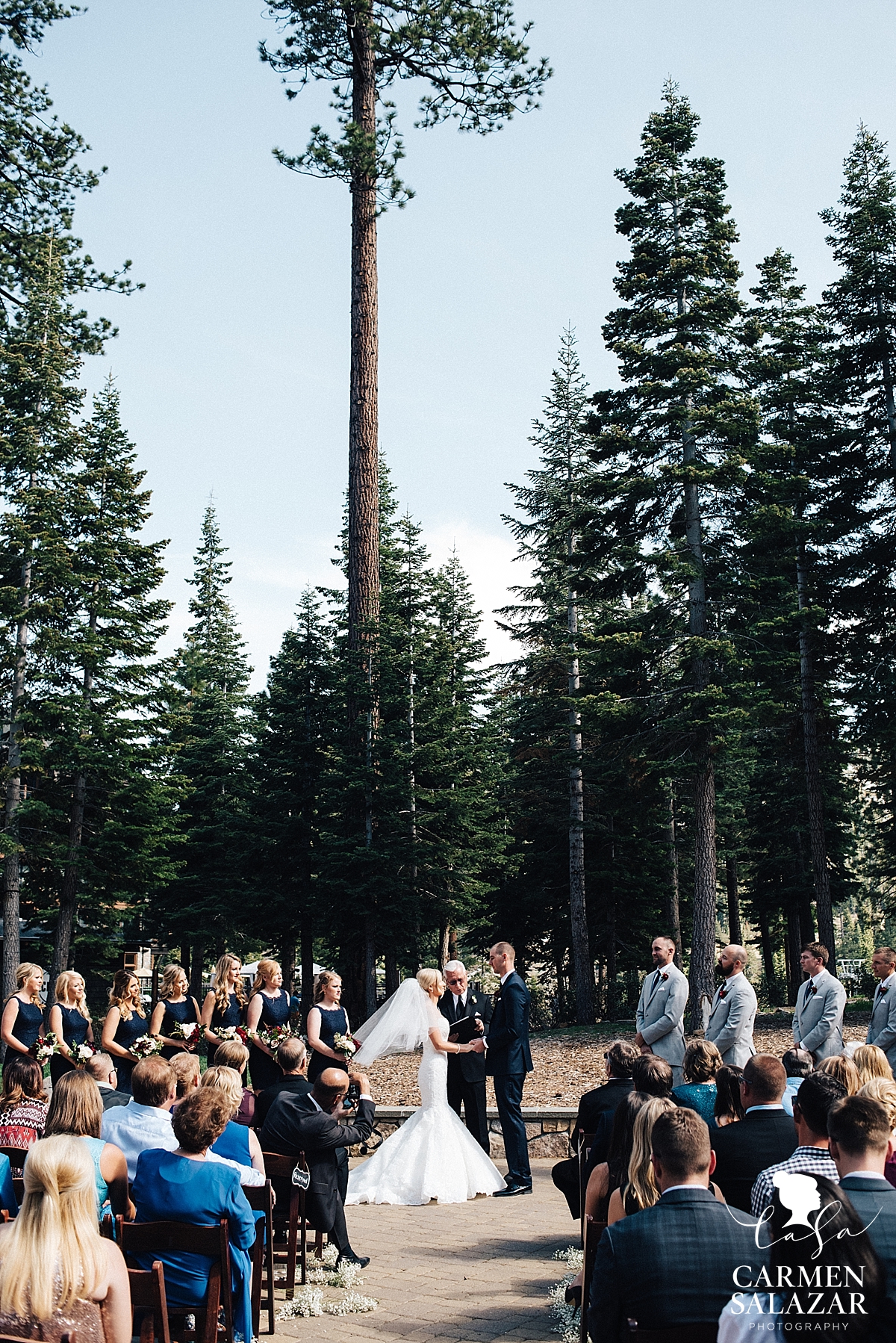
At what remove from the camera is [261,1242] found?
6043 mm

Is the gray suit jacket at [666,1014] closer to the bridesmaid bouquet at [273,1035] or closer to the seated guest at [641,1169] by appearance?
the bridesmaid bouquet at [273,1035]

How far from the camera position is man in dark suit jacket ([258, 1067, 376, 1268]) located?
6836mm

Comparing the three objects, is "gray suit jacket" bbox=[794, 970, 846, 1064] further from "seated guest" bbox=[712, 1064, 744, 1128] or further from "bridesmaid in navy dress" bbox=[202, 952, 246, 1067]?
"bridesmaid in navy dress" bbox=[202, 952, 246, 1067]

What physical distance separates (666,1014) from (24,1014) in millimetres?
5314

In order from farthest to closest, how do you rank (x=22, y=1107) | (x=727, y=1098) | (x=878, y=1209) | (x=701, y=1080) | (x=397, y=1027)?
(x=397, y=1027) → (x=22, y=1107) → (x=701, y=1080) → (x=727, y=1098) → (x=878, y=1209)

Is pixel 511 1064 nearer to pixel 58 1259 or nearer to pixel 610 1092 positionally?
pixel 610 1092

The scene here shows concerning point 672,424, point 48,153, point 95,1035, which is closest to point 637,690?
point 672,424

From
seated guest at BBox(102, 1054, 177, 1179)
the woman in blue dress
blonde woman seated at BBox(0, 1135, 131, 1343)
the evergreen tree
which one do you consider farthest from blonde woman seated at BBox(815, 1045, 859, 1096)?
the evergreen tree

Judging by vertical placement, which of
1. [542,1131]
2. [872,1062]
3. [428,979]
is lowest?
[542,1131]

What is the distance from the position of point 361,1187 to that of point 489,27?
18.2 m

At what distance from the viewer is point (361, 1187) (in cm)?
956

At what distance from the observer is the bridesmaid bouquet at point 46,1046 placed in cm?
862

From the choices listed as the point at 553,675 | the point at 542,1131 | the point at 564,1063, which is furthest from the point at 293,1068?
the point at 553,675

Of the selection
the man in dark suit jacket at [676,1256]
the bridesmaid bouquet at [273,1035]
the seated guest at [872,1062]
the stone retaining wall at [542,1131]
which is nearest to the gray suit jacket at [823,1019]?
the stone retaining wall at [542,1131]
